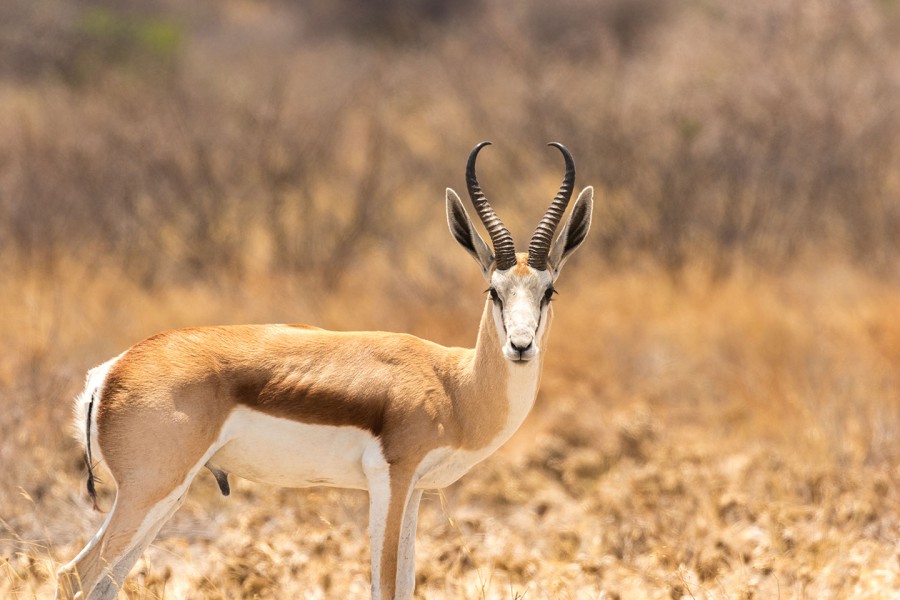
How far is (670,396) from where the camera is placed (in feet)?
37.1

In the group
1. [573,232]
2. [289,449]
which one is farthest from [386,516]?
[573,232]

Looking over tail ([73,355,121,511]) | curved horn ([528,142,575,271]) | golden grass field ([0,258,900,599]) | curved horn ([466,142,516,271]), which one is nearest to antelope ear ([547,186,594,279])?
curved horn ([528,142,575,271])

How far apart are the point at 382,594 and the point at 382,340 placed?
116cm

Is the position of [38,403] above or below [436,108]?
below

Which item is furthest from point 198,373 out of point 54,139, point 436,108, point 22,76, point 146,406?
point 22,76

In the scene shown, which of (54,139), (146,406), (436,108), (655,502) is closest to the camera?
(146,406)

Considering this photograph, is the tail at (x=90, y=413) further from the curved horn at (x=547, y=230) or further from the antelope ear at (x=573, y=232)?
the antelope ear at (x=573, y=232)

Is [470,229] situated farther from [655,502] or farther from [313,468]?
[655,502]

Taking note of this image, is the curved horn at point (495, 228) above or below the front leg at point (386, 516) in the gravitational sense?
above

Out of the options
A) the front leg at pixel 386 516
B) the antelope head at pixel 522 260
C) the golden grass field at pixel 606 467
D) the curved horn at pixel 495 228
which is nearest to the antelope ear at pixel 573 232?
the antelope head at pixel 522 260

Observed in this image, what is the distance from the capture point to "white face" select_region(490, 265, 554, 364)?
497 cm

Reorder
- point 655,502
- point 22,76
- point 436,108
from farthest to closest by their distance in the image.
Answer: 1. point 22,76
2. point 436,108
3. point 655,502

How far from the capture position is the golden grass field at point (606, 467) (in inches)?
276

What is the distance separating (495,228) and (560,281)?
8777 mm
